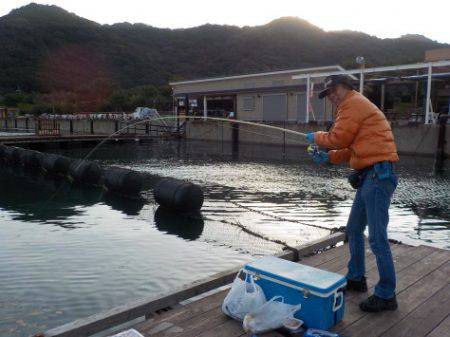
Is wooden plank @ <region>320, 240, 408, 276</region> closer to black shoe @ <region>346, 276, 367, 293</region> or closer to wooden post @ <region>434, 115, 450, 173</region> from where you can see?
black shoe @ <region>346, 276, 367, 293</region>

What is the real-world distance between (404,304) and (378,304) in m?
0.36

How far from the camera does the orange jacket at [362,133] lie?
400 cm

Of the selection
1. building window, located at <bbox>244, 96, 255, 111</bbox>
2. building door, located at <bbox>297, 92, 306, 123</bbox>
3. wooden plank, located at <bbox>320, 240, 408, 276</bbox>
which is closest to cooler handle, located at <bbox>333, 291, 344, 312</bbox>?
wooden plank, located at <bbox>320, 240, 408, 276</bbox>

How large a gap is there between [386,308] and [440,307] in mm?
525

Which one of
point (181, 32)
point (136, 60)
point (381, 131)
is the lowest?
point (381, 131)

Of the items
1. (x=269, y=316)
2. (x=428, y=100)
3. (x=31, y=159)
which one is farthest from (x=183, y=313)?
(x=428, y=100)

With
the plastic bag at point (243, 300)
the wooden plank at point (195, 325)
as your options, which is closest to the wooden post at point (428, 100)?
the plastic bag at point (243, 300)

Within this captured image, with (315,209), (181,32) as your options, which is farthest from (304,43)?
(315,209)

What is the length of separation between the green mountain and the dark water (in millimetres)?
82598

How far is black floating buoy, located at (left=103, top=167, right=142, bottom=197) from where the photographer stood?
1409cm

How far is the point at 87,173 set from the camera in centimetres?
1666

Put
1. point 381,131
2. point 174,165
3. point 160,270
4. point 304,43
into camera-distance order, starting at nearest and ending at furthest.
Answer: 1. point 381,131
2. point 160,270
3. point 174,165
4. point 304,43

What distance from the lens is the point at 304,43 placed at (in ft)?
368

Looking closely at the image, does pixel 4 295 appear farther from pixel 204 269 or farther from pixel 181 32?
pixel 181 32
